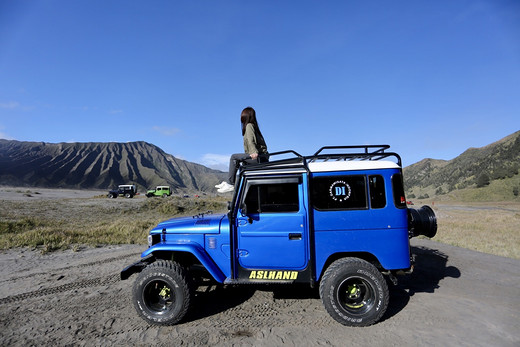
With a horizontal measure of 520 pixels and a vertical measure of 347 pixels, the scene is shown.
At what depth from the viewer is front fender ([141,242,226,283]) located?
14.1 ft

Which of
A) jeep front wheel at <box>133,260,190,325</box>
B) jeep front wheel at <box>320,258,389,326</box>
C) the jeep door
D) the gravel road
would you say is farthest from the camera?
the jeep door

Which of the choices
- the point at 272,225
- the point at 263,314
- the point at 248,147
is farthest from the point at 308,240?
the point at 248,147

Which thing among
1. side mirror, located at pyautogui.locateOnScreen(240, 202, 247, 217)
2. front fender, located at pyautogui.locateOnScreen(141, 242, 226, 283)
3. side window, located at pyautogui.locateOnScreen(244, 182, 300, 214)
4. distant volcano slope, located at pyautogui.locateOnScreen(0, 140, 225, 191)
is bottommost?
front fender, located at pyautogui.locateOnScreen(141, 242, 226, 283)

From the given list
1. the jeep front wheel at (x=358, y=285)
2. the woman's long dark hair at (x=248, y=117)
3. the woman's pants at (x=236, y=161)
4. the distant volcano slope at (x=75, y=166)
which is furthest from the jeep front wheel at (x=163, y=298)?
the distant volcano slope at (x=75, y=166)

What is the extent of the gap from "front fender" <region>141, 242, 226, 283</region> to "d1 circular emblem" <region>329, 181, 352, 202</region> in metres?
2.18

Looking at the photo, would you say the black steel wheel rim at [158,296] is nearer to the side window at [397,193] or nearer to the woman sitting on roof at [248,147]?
the woman sitting on roof at [248,147]

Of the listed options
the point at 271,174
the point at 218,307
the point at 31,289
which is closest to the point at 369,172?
the point at 271,174

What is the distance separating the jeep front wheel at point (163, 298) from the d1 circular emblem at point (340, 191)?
104 inches

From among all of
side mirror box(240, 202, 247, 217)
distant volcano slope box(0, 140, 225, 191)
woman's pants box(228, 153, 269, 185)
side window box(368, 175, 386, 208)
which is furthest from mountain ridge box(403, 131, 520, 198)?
distant volcano slope box(0, 140, 225, 191)

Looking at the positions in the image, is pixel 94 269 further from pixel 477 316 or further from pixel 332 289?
pixel 477 316

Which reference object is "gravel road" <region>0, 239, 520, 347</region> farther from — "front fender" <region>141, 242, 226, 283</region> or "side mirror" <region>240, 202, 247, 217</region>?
"side mirror" <region>240, 202, 247, 217</region>

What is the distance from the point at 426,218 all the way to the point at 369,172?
1.56 m

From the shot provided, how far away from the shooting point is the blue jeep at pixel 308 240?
412cm

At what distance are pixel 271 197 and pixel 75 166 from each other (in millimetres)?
144235
